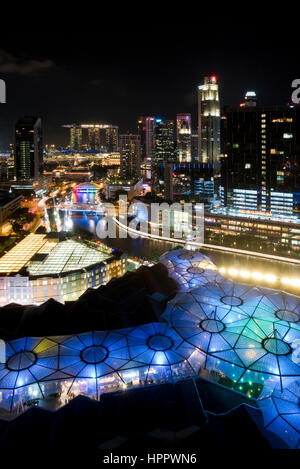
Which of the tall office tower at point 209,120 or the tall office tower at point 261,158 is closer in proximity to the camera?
the tall office tower at point 261,158

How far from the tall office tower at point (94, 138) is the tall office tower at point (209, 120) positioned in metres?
43.9

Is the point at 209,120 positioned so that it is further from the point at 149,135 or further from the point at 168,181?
the point at 168,181

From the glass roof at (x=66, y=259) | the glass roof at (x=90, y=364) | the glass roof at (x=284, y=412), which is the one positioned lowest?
the glass roof at (x=284, y=412)

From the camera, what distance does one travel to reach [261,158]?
767 inches

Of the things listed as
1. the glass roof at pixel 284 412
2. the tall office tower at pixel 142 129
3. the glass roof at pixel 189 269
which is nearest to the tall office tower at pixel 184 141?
the tall office tower at pixel 142 129

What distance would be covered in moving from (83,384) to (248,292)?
4162 millimetres

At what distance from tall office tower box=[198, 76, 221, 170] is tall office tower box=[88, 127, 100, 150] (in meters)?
43.9

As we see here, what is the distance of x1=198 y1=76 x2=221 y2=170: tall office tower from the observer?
44.1 m

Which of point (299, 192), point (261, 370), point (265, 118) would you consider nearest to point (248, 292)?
point (261, 370)

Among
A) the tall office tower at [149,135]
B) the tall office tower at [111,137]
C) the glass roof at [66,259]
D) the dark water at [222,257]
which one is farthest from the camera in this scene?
the tall office tower at [111,137]

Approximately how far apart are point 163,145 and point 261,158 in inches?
1346

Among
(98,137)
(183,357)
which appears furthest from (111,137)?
(183,357)

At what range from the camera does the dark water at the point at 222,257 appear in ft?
39.9

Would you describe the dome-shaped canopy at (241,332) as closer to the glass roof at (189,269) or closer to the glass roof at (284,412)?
the glass roof at (284,412)
